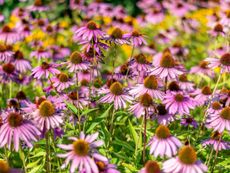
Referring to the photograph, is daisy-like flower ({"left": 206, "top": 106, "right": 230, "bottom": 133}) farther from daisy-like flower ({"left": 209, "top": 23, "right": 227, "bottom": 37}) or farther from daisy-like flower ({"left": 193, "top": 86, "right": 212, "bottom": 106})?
daisy-like flower ({"left": 209, "top": 23, "right": 227, "bottom": 37})

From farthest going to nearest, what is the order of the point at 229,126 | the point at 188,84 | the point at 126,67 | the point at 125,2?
1. the point at 125,2
2. the point at 188,84
3. the point at 126,67
4. the point at 229,126

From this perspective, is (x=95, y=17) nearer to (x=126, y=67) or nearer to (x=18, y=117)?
(x=126, y=67)

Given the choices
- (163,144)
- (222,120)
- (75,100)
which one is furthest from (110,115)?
(163,144)

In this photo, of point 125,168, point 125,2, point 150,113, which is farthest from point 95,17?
point 125,168

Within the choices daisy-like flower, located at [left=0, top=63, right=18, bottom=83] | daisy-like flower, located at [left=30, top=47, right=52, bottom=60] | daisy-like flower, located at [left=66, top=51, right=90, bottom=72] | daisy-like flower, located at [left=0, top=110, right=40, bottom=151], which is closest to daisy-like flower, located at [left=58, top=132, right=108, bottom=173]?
daisy-like flower, located at [left=0, top=110, right=40, bottom=151]

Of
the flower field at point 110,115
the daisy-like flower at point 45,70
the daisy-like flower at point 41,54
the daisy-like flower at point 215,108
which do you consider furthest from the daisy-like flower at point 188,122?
the daisy-like flower at point 41,54
